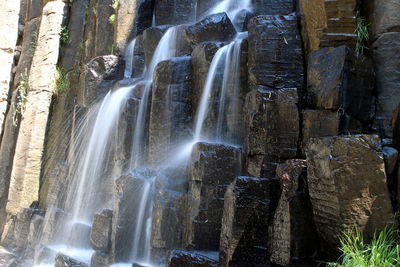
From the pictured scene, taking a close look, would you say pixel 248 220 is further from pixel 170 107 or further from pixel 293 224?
pixel 170 107

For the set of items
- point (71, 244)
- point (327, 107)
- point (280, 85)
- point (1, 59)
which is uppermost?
point (1, 59)

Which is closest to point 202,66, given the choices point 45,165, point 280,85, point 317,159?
point 280,85

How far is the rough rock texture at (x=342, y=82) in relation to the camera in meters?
4.10

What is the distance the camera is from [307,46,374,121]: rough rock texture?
161 inches

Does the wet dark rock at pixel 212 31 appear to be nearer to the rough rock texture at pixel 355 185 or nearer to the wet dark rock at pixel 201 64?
the wet dark rock at pixel 201 64

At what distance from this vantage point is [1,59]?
11070mm

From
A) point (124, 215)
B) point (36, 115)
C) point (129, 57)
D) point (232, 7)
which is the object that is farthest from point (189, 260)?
point (36, 115)

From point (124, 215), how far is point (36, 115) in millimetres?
5562

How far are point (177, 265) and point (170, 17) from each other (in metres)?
6.32

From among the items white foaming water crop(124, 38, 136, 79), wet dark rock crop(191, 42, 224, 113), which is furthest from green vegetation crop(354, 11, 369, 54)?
white foaming water crop(124, 38, 136, 79)

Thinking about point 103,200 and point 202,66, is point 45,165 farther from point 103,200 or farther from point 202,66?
point 202,66

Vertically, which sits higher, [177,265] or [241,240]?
[241,240]

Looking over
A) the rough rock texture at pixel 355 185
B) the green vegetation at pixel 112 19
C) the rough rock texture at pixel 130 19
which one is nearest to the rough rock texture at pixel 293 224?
the rough rock texture at pixel 355 185

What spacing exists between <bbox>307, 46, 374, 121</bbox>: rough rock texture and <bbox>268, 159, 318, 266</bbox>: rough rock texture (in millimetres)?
1018
